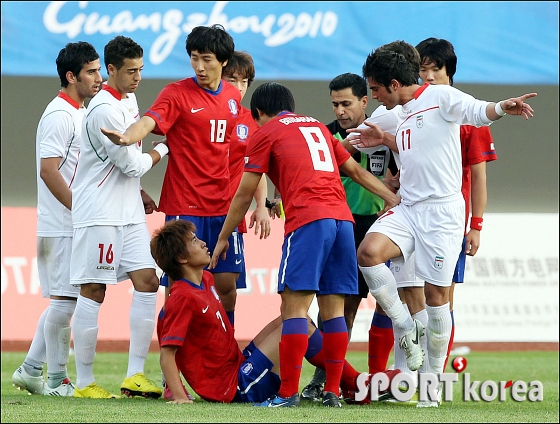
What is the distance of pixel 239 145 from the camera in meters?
6.06

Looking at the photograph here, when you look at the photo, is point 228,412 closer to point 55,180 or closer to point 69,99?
point 55,180

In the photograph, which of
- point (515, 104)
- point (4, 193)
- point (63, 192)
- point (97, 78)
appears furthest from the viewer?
point (4, 193)

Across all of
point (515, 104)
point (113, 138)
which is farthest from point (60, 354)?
point (515, 104)

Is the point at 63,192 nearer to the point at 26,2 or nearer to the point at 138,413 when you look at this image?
the point at 138,413

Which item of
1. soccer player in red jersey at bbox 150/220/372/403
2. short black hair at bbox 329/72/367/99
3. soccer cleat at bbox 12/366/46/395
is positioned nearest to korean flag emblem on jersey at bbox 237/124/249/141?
short black hair at bbox 329/72/367/99

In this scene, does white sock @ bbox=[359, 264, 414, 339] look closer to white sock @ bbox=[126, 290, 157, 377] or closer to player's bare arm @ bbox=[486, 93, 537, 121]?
player's bare arm @ bbox=[486, 93, 537, 121]

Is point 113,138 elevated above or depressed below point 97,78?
below

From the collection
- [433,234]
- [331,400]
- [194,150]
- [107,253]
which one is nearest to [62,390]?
→ [107,253]

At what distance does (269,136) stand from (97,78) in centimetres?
188

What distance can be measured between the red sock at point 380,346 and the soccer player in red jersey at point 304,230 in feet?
2.64

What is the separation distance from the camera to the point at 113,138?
5.15m

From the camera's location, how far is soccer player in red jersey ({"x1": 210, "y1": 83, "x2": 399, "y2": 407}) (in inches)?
191

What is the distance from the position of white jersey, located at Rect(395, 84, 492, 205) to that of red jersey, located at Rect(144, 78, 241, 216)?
1183mm

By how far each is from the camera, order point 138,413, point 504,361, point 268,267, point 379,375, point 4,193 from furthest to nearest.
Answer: point 4,193 < point 268,267 < point 504,361 < point 379,375 < point 138,413
